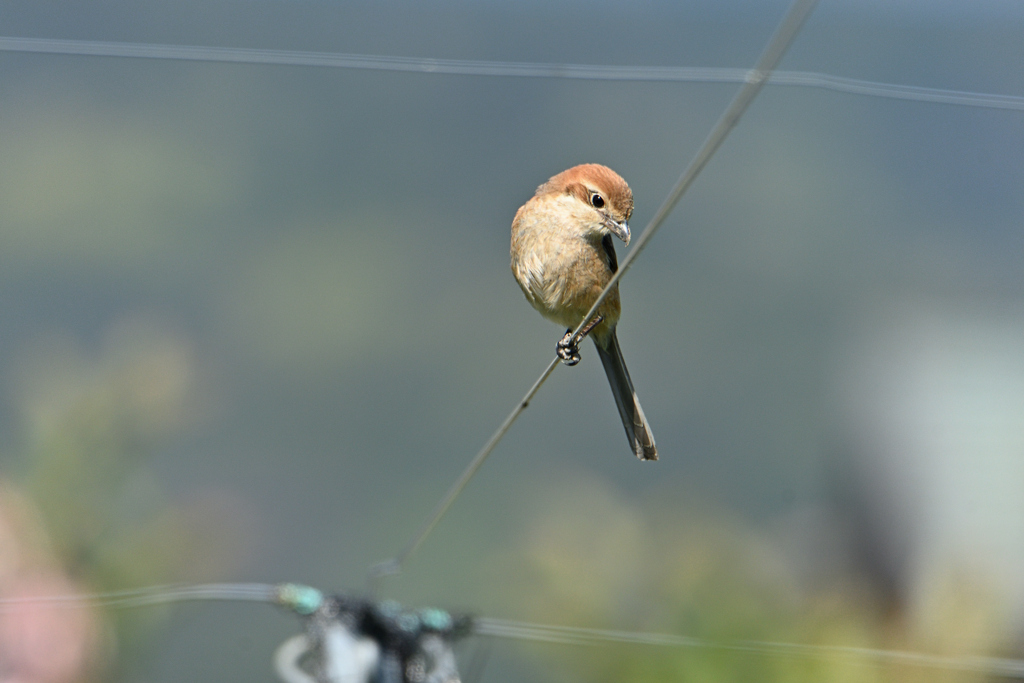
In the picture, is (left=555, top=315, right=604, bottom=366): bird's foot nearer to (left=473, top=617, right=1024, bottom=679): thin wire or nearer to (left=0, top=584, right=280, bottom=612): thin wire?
(left=473, top=617, right=1024, bottom=679): thin wire

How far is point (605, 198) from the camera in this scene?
→ 2.56 meters

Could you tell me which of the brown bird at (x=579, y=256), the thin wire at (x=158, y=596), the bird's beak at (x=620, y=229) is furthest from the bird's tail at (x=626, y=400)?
the thin wire at (x=158, y=596)

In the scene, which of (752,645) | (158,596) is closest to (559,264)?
(752,645)

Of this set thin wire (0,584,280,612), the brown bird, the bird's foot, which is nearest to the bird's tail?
the brown bird

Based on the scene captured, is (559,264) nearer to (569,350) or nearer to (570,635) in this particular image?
(569,350)

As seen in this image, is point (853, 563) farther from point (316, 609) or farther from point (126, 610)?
point (126, 610)

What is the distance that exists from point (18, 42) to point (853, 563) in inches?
187

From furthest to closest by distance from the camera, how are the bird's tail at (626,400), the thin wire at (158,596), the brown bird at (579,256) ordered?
the bird's tail at (626,400) < the brown bird at (579,256) < the thin wire at (158,596)

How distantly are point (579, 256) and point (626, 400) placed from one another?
493 mm

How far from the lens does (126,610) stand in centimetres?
306

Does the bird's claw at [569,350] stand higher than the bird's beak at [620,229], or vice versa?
the bird's beak at [620,229]

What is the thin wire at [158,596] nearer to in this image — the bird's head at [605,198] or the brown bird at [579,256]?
the brown bird at [579,256]

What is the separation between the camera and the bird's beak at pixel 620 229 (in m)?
2.53

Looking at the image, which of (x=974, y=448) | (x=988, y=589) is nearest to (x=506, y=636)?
(x=988, y=589)
